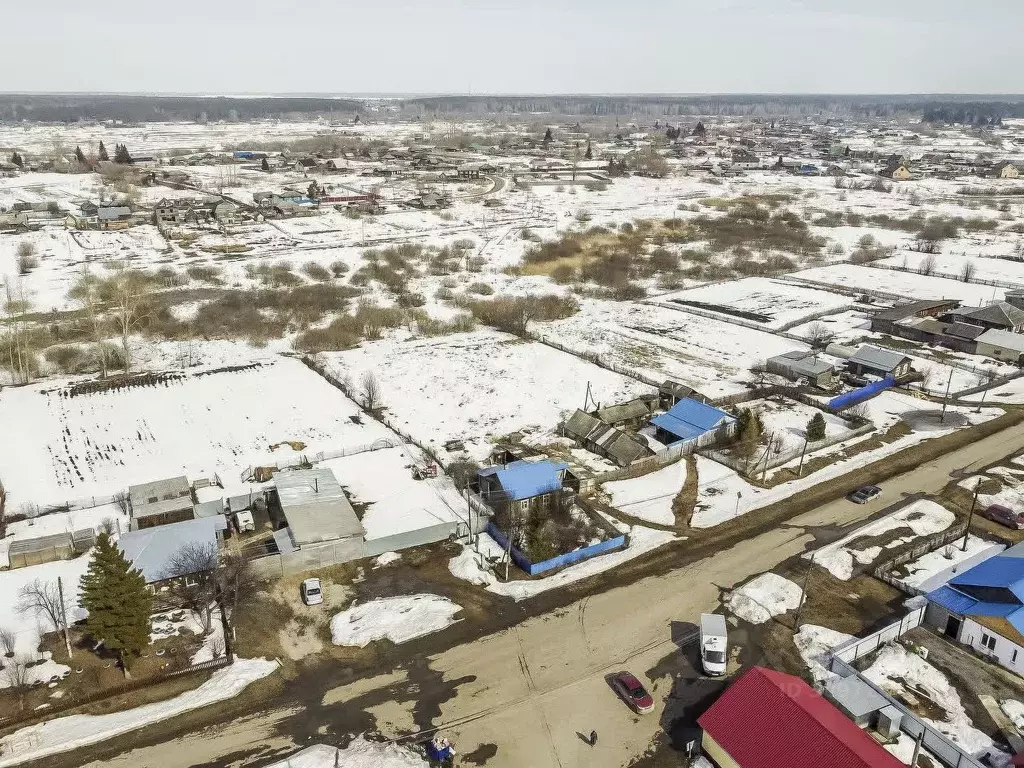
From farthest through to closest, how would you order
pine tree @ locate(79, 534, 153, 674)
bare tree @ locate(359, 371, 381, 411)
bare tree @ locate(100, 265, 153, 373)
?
bare tree @ locate(100, 265, 153, 373), bare tree @ locate(359, 371, 381, 411), pine tree @ locate(79, 534, 153, 674)

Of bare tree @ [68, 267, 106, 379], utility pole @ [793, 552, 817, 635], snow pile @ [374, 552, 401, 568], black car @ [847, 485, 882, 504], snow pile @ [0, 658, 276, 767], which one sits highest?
bare tree @ [68, 267, 106, 379]

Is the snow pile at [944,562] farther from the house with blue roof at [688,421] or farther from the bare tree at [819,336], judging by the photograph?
the bare tree at [819,336]

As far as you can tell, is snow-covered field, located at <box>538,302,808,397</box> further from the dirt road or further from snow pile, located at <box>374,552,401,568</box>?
snow pile, located at <box>374,552,401,568</box>

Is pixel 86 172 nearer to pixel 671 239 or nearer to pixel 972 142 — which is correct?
pixel 671 239

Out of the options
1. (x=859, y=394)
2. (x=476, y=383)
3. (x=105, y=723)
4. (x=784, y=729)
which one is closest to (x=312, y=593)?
(x=105, y=723)

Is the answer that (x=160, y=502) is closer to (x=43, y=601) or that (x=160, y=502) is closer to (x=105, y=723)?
(x=43, y=601)

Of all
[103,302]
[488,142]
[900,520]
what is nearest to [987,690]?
[900,520]

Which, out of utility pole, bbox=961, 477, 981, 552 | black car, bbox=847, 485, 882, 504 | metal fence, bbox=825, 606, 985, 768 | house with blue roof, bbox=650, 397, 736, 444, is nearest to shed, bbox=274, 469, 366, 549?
house with blue roof, bbox=650, 397, 736, 444
